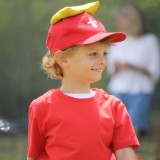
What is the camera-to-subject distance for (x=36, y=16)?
954cm

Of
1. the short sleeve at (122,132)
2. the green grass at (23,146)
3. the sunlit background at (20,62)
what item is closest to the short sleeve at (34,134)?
the short sleeve at (122,132)

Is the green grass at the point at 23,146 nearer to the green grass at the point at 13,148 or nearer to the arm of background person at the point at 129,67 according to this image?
the green grass at the point at 13,148

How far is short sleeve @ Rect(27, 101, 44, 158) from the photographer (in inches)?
170

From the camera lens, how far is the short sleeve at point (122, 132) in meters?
4.29

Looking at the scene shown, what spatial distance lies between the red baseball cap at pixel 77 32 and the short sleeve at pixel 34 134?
14.6 inches

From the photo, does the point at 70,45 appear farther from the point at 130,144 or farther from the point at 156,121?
the point at 156,121

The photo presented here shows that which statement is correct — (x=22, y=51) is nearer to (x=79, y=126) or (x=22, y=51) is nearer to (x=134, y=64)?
(x=134, y=64)

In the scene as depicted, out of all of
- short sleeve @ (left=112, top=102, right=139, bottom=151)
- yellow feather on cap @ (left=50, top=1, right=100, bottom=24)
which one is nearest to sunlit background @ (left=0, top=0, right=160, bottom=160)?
yellow feather on cap @ (left=50, top=1, right=100, bottom=24)

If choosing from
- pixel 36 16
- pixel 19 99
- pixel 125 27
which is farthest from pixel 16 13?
pixel 125 27

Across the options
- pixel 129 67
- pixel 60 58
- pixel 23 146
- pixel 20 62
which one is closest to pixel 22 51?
pixel 20 62

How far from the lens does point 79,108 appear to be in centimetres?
429

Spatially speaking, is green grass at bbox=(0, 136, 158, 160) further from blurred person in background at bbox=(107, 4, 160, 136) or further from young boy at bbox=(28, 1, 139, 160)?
young boy at bbox=(28, 1, 139, 160)

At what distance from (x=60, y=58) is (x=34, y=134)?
0.45 meters

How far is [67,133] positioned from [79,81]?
321mm
